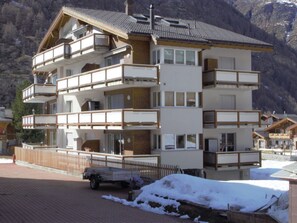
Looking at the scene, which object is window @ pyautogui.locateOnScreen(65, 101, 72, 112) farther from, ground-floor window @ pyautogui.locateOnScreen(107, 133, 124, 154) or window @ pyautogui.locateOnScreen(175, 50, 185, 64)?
window @ pyautogui.locateOnScreen(175, 50, 185, 64)

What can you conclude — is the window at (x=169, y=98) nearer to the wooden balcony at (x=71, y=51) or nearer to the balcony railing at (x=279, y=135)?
the wooden balcony at (x=71, y=51)

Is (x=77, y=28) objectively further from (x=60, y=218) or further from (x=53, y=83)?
(x=60, y=218)

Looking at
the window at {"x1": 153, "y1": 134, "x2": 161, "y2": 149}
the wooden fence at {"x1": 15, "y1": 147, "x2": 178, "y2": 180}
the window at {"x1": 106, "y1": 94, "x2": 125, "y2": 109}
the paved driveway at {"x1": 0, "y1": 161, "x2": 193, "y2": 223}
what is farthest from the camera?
the window at {"x1": 106, "y1": 94, "x2": 125, "y2": 109}

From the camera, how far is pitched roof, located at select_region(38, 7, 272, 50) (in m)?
32.8

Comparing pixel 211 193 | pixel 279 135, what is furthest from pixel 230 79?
pixel 279 135

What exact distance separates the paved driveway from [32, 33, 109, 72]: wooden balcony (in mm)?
12021

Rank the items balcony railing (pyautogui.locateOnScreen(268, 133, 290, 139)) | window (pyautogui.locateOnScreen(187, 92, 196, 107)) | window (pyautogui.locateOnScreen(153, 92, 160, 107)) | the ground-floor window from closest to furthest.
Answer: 1. window (pyautogui.locateOnScreen(153, 92, 160, 107))
2. window (pyautogui.locateOnScreen(187, 92, 196, 107))
3. the ground-floor window
4. balcony railing (pyautogui.locateOnScreen(268, 133, 290, 139))

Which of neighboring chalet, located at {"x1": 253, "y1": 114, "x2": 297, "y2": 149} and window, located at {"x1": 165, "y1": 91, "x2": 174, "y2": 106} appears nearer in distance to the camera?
window, located at {"x1": 165, "y1": 91, "x2": 174, "y2": 106}

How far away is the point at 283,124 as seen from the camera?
4035 inches

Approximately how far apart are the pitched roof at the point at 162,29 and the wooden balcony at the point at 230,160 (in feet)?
24.2

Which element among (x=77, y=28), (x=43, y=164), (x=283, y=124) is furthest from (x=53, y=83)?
(x=283, y=124)

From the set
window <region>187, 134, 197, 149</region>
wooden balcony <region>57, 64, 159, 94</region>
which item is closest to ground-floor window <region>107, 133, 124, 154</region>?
wooden balcony <region>57, 64, 159, 94</region>

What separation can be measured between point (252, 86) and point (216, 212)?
20988mm

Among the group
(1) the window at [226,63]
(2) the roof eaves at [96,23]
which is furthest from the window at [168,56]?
(1) the window at [226,63]
